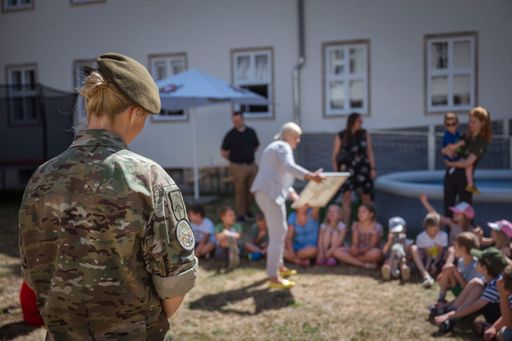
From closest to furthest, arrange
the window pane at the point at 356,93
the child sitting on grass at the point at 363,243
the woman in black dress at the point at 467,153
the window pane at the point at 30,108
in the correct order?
the woman in black dress at the point at 467,153 → the child sitting on grass at the point at 363,243 → the window pane at the point at 356,93 → the window pane at the point at 30,108

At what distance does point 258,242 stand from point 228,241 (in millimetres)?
673

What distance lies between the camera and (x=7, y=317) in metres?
5.14

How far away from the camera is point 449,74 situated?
1270 cm

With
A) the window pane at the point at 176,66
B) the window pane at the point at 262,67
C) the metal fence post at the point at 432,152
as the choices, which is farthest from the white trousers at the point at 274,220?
the window pane at the point at 176,66

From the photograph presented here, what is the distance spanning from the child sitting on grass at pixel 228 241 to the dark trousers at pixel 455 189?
268 cm

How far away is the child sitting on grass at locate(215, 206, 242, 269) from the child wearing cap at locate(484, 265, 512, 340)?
3440 mm

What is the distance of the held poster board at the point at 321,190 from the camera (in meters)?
5.69

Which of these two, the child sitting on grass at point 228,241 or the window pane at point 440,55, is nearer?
the child sitting on grass at point 228,241

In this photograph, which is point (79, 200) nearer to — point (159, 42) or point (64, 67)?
point (159, 42)

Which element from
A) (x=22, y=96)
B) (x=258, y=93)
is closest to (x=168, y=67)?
(x=258, y=93)

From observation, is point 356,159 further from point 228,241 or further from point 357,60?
point 357,60

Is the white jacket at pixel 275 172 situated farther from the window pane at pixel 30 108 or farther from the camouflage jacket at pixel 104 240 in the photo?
the window pane at pixel 30 108

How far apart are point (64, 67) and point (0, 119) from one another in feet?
7.84

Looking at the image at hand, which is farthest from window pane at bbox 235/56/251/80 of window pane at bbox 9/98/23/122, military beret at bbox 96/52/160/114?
military beret at bbox 96/52/160/114
